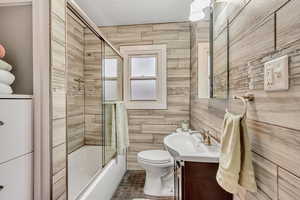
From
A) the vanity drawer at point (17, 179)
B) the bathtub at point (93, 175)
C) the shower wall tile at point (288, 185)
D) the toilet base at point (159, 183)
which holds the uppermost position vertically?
the shower wall tile at point (288, 185)

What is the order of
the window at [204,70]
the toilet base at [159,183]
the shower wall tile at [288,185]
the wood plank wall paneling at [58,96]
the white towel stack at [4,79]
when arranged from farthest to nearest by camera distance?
the toilet base at [159,183] → the window at [204,70] → the wood plank wall paneling at [58,96] → the white towel stack at [4,79] → the shower wall tile at [288,185]

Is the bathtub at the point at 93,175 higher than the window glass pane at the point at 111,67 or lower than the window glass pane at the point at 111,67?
lower

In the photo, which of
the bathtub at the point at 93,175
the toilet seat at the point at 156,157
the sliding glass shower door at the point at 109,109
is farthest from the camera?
the sliding glass shower door at the point at 109,109

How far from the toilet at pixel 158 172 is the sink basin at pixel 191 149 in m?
0.51

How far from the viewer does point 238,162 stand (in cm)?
82

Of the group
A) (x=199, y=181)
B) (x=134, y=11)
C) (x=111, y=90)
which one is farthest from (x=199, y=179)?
(x=134, y=11)

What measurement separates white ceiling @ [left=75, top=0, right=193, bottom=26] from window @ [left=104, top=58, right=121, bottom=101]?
0.67 meters

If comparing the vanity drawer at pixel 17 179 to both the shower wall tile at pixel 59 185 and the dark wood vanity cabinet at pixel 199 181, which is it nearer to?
the shower wall tile at pixel 59 185

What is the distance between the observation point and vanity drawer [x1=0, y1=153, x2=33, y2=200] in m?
0.93

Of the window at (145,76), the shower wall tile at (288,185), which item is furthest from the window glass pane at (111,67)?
the shower wall tile at (288,185)

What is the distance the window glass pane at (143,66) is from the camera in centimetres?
312

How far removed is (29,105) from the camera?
1116 millimetres

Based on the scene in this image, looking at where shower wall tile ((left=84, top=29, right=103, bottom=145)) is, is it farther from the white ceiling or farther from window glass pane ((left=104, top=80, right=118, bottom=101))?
the white ceiling

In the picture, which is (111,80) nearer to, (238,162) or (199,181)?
(199,181)
